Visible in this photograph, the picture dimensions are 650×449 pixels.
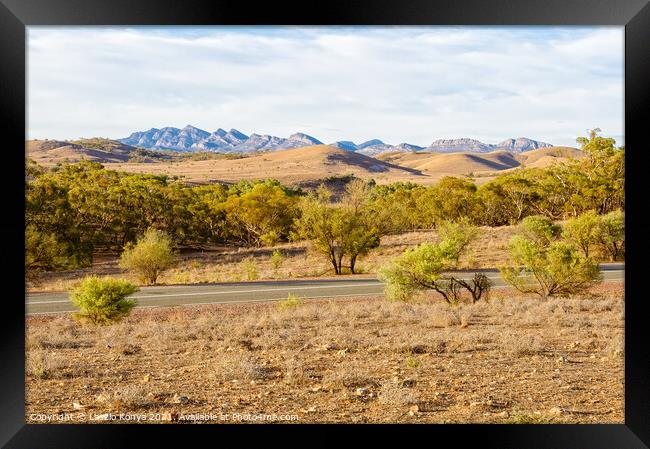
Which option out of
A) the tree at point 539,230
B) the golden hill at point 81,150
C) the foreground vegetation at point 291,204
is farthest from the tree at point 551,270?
the golden hill at point 81,150

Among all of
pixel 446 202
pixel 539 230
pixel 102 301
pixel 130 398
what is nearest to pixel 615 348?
pixel 130 398

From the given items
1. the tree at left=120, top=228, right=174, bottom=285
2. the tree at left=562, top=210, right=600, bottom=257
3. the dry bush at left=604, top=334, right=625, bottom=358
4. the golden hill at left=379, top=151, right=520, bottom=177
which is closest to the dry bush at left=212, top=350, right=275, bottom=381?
the dry bush at left=604, top=334, right=625, bottom=358

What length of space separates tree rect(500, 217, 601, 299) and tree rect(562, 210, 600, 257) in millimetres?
6566

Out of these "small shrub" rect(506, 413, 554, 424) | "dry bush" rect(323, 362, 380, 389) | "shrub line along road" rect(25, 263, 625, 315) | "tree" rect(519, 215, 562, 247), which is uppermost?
"tree" rect(519, 215, 562, 247)

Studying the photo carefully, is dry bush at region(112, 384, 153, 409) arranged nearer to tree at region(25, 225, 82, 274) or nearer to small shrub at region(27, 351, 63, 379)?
small shrub at region(27, 351, 63, 379)

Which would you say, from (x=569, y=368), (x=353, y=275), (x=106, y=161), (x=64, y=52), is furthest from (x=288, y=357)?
(x=106, y=161)

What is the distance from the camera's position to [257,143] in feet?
472

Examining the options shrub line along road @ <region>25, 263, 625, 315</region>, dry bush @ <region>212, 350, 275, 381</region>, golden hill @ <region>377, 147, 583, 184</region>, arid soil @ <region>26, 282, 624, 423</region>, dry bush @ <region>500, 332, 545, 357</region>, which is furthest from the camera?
golden hill @ <region>377, 147, 583, 184</region>

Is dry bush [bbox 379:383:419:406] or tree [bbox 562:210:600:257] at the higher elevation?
tree [bbox 562:210:600:257]

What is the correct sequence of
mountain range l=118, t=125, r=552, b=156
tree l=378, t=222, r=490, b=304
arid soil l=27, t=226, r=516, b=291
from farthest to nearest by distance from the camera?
mountain range l=118, t=125, r=552, b=156, arid soil l=27, t=226, r=516, b=291, tree l=378, t=222, r=490, b=304

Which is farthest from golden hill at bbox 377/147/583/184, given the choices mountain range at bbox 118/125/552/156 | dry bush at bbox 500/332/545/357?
dry bush at bbox 500/332/545/357

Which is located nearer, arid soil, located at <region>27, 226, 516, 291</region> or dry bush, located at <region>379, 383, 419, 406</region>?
dry bush, located at <region>379, 383, 419, 406</region>

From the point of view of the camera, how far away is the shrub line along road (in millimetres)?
11758

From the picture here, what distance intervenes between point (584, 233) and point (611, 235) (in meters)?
1.03
